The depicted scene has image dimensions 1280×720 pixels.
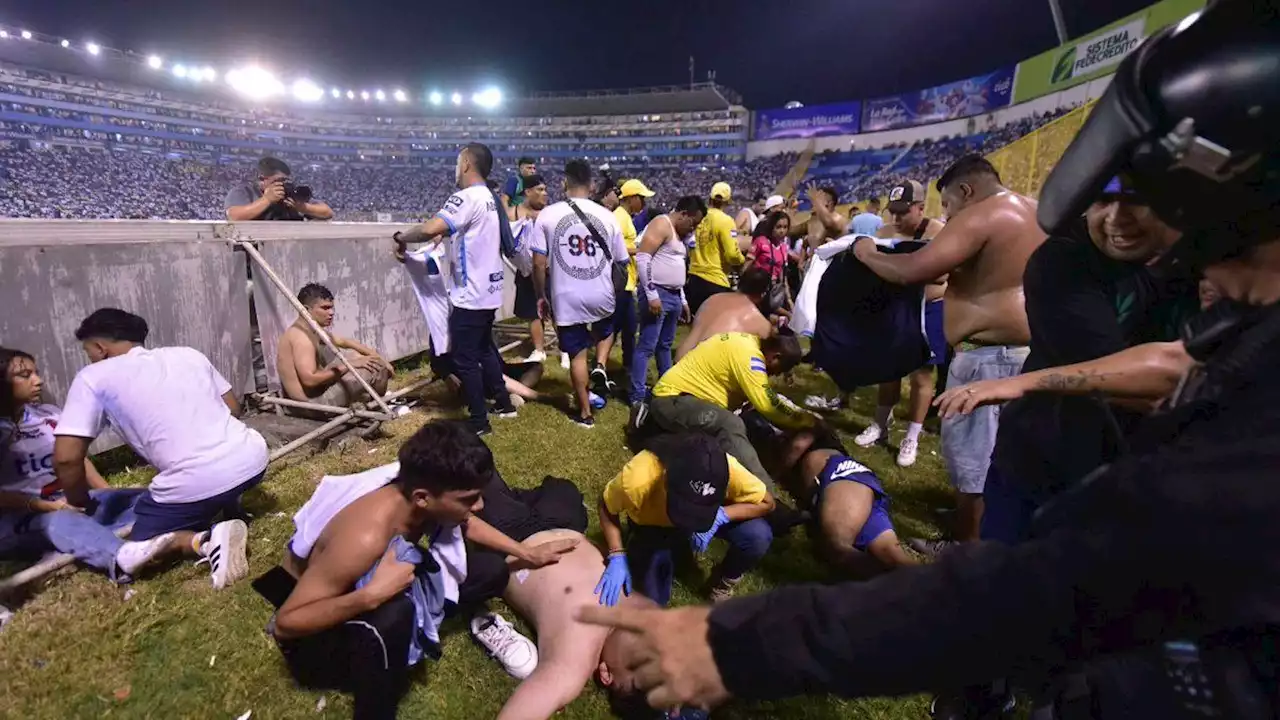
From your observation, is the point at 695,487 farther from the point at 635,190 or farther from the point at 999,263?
the point at 635,190

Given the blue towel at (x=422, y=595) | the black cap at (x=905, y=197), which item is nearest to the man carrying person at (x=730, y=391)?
the blue towel at (x=422, y=595)

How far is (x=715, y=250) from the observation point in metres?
6.68

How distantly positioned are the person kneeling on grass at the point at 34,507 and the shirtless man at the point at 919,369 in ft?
16.7

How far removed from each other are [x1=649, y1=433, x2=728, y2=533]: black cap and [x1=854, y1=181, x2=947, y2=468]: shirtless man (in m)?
2.56

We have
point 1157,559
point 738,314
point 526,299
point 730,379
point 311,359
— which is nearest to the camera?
point 1157,559

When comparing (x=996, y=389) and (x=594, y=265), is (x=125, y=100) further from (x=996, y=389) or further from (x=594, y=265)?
(x=996, y=389)

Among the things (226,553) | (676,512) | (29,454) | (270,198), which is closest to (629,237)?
(270,198)

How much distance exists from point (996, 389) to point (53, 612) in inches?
164

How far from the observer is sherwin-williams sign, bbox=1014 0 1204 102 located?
1894 cm

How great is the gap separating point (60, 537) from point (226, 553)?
86 cm

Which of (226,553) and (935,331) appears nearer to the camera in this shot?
(226,553)

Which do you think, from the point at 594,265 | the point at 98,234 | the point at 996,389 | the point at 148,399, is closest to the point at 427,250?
the point at 594,265

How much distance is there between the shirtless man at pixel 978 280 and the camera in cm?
282

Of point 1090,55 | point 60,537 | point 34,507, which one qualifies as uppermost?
point 1090,55
